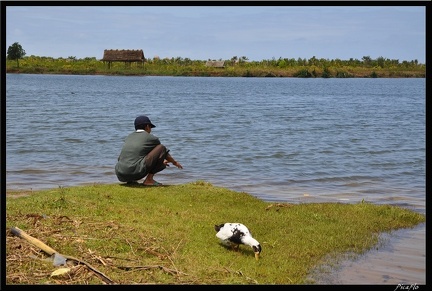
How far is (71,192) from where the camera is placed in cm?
958

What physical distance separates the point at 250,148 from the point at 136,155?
31.0ft

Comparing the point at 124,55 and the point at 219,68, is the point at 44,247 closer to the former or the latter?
the point at 124,55

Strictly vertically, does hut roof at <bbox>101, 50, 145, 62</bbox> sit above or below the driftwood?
above

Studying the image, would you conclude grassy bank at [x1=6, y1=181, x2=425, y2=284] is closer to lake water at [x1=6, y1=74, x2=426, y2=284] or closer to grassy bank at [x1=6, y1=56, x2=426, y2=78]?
lake water at [x1=6, y1=74, x2=426, y2=284]

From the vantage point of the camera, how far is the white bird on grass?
7.05 metres

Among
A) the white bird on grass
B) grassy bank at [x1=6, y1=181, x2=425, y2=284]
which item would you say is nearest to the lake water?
grassy bank at [x1=6, y1=181, x2=425, y2=284]

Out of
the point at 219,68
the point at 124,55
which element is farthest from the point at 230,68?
the point at 124,55

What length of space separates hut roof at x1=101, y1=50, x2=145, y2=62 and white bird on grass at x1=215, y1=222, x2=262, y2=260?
68.9 meters

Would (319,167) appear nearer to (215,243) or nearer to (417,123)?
(215,243)

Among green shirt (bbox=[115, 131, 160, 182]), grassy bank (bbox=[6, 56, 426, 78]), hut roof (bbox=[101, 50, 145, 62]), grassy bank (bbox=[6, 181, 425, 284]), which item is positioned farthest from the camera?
grassy bank (bbox=[6, 56, 426, 78])

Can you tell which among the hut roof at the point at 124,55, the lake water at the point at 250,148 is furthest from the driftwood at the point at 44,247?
the hut roof at the point at 124,55

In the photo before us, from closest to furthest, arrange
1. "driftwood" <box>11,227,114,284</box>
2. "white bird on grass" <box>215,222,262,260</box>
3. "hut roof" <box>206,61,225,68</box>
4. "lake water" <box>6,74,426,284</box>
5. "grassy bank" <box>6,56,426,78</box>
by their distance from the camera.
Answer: "driftwood" <box>11,227,114,284</box>, "white bird on grass" <box>215,222,262,260</box>, "lake water" <box>6,74,426,284</box>, "grassy bank" <box>6,56,426,78</box>, "hut roof" <box>206,61,225,68</box>

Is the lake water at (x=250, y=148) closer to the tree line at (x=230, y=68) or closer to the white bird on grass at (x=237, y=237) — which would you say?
the white bird on grass at (x=237, y=237)
